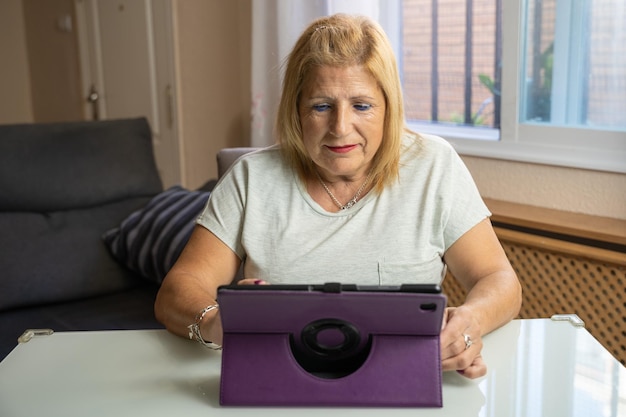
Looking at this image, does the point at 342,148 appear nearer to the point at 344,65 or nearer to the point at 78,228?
the point at 344,65

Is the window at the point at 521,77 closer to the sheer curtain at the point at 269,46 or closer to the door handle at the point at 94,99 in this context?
the sheer curtain at the point at 269,46

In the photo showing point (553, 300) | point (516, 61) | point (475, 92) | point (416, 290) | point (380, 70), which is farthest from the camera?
point (475, 92)

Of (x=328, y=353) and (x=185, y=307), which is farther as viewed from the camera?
(x=185, y=307)

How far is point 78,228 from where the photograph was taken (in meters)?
2.46

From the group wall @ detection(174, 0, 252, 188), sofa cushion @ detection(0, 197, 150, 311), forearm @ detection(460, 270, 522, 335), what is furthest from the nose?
wall @ detection(174, 0, 252, 188)

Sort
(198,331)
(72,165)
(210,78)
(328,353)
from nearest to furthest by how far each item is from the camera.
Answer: (328,353) < (198,331) < (72,165) < (210,78)

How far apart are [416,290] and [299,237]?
1.91ft

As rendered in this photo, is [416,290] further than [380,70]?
No

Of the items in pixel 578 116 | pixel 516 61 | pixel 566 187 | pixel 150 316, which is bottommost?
pixel 150 316

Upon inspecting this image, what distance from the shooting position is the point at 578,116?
2234 millimetres

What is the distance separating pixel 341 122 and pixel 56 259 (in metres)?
1.28

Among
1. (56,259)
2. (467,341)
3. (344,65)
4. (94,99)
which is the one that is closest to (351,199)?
(344,65)

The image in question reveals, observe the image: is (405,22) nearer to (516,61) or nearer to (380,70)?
(516,61)

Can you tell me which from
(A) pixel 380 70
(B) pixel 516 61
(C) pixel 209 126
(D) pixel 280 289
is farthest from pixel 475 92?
(D) pixel 280 289
